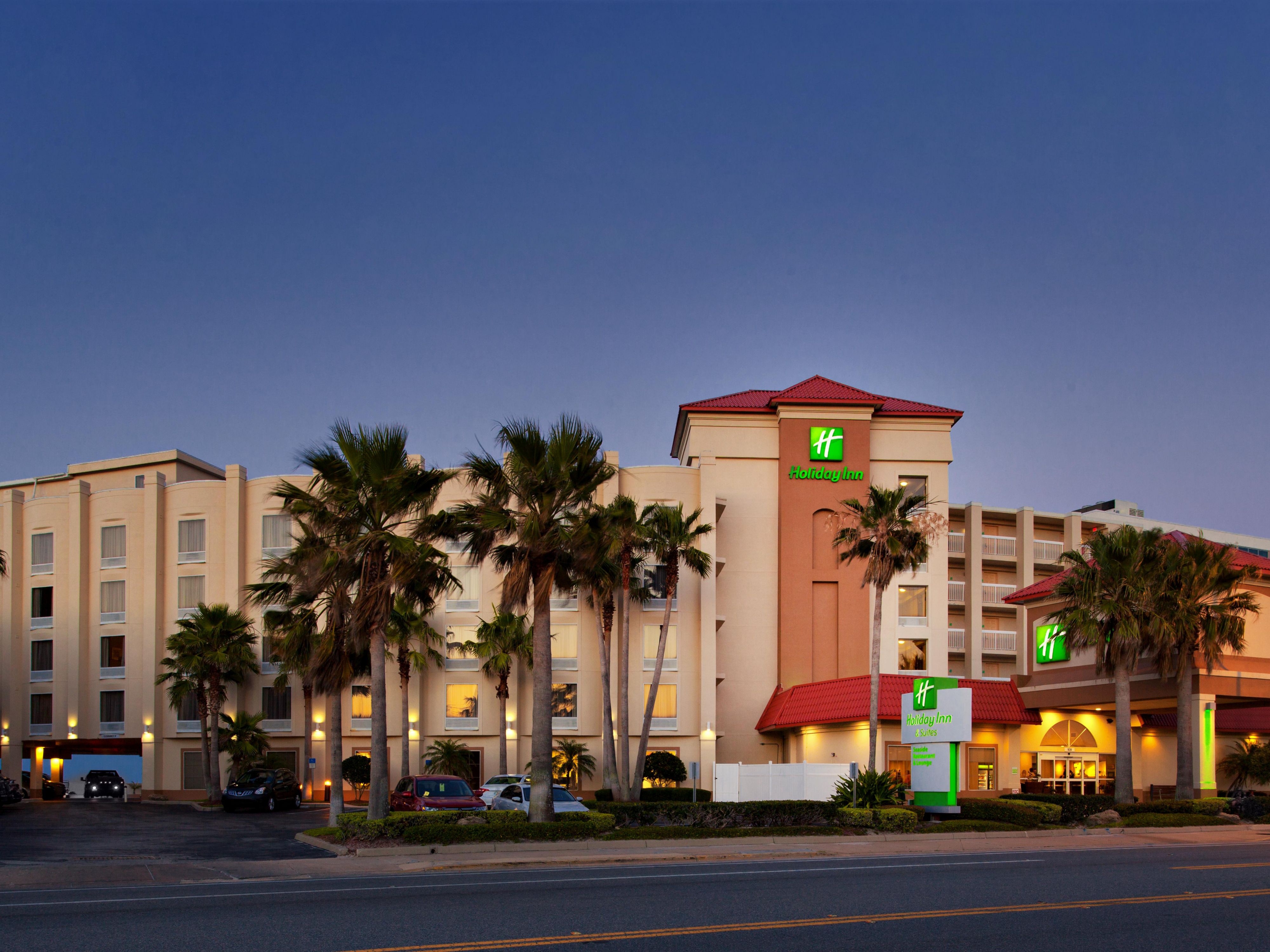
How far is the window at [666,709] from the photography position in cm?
4891

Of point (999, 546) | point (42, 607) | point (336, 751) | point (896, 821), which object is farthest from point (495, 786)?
point (999, 546)

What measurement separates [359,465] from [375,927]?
1503 cm

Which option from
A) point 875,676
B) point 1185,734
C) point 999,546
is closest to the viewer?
point 875,676

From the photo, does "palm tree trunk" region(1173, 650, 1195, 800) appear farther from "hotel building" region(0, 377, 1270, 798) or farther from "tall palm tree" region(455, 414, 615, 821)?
"tall palm tree" region(455, 414, 615, 821)

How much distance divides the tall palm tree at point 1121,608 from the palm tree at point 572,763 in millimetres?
20595

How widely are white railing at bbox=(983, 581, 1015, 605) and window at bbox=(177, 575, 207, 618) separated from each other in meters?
39.4

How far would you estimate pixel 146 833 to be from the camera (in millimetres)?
31109

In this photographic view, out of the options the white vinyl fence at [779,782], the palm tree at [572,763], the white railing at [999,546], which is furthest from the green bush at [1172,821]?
the white railing at [999,546]

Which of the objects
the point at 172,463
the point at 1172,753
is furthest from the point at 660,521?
the point at 172,463

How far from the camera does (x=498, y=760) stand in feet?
161

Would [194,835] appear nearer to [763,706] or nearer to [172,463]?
[763,706]

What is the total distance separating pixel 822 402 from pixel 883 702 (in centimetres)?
1473

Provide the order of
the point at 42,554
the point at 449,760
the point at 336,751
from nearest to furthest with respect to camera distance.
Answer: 1. the point at 336,751
2. the point at 449,760
3. the point at 42,554

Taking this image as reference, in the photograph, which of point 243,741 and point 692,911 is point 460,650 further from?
point 692,911
